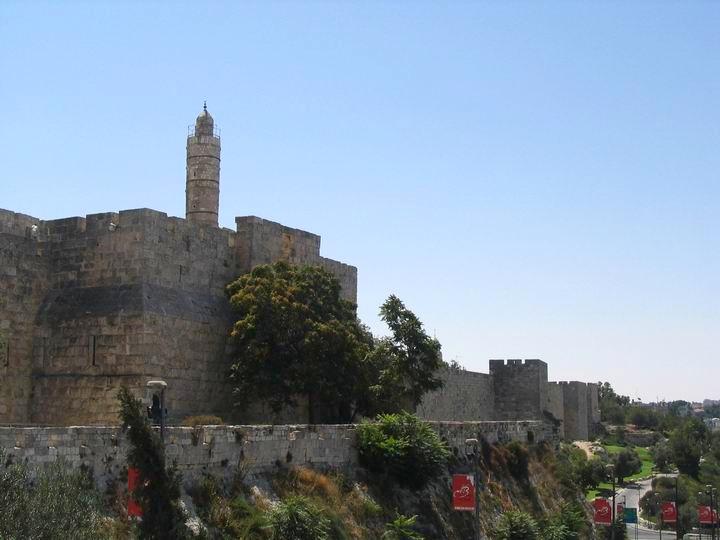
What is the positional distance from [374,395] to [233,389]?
3.52 m

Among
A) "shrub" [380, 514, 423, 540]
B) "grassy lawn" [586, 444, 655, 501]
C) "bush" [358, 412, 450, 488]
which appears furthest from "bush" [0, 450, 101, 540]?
"grassy lawn" [586, 444, 655, 501]

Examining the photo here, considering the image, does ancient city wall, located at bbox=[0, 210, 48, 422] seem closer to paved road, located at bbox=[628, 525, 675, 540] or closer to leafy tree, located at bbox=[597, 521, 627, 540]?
leafy tree, located at bbox=[597, 521, 627, 540]

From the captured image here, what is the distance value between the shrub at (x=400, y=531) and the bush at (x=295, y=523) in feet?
9.00

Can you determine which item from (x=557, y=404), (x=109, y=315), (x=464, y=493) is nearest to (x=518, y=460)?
(x=464, y=493)

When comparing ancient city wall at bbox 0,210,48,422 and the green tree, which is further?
the green tree

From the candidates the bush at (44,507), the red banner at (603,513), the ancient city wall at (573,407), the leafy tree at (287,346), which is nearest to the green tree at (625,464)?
the ancient city wall at (573,407)

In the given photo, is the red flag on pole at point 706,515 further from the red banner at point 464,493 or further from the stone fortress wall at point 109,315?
the red banner at point 464,493

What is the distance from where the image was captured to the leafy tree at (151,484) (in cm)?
1274

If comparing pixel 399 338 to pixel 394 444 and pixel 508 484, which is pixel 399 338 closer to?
pixel 508 484

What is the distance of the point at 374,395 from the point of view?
87.8 feet

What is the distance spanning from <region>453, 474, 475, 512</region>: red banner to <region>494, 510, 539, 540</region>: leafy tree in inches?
112

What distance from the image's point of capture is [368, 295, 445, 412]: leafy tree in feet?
91.5

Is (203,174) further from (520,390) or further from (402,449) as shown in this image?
(520,390)

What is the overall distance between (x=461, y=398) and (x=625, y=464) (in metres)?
24.1
